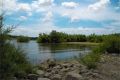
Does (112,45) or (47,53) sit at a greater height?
(112,45)

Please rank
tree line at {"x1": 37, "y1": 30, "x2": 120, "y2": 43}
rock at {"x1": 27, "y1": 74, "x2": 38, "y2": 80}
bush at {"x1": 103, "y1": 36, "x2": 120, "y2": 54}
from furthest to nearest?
tree line at {"x1": 37, "y1": 30, "x2": 120, "y2": 43} < bush at {"x1": 103, "y1": 36, "x2": 120, "y2": 54} < rock at {"x1": 27, "y1": 74, "x2": 38, "y2": 80}

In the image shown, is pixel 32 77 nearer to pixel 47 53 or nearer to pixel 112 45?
pixel 112 45

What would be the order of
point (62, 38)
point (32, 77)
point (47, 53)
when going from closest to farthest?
point (32, 77) < point (47, 53) < point (62, 38)

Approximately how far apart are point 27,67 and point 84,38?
85.9m

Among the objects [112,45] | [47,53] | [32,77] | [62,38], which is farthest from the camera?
[62,38]

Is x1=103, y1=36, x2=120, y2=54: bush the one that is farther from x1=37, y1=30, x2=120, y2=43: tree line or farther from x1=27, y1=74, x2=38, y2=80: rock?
x1=37, y1=30, x2=120, y2=43: tree line

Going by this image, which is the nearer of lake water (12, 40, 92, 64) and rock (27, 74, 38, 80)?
rock (27, 74, 38, 80)

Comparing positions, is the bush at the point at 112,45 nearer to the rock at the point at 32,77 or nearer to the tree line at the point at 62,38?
the rock at the point at 32,77

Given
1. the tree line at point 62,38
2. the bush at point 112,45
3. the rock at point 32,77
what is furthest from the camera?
the tree line at point 62,38

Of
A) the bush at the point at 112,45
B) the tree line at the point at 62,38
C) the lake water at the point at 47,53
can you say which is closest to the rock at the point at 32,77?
the lake water at the point at 47,53

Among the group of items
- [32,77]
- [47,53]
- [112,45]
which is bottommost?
[47,53]

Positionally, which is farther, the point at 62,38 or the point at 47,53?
the point at 62,38

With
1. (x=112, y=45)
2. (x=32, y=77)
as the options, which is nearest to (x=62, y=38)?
(x=112, y=45)

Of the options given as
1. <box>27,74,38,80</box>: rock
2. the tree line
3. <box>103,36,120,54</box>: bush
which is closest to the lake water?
<box>27,74,38,80</box>: rock
